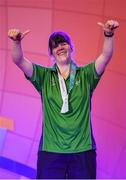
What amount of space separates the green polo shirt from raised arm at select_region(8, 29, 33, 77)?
0.14 ft

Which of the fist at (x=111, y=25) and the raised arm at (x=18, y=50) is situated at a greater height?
the fist at (x=111, y=25)

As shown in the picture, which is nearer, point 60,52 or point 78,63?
point 60,52

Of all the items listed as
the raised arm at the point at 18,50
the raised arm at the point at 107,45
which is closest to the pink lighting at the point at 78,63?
the raised arm at the point at 107,45

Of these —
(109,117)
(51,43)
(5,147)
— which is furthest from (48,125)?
(5,147)

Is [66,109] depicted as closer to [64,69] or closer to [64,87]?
[64,87]

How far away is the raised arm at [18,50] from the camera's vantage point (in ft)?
6.42

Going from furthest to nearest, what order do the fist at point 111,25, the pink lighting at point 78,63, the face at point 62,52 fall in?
1. the pink lighting at point 78,63
2. the face at point 62,52
3. the fist at point 111,25

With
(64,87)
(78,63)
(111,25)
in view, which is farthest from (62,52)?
(78,63)

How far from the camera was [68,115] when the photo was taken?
198cm

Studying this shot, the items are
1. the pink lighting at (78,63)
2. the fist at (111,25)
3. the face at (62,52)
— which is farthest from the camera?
the pink lighting at (78,63)

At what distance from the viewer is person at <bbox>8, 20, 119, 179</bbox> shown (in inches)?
77.1

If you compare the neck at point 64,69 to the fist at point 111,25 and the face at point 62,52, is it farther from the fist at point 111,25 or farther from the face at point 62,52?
the fist at point 111,25

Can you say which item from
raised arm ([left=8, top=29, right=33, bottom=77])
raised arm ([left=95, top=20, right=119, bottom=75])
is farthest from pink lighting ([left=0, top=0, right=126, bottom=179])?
raised arm ([left=8, top=29, right=33, bottom=77])

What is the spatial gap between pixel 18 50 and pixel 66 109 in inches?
15.9
